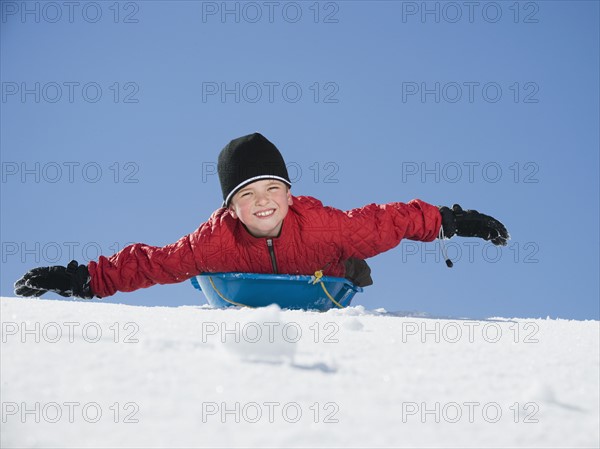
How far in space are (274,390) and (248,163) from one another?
227cm

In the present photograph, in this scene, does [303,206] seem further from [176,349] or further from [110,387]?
[110,387]

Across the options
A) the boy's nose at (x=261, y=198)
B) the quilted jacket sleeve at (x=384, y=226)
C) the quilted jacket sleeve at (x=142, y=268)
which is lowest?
the quilted jacket sleeve at (x=142, y=268)

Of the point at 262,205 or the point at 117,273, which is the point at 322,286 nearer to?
the point at 262,205

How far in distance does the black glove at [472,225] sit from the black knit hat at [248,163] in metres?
0.88

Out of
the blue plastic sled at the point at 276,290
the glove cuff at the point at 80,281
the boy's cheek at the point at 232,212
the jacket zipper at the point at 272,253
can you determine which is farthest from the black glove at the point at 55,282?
the jacket zipper at the point at 272,253

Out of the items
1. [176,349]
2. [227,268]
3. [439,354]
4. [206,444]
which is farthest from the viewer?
[227,268]

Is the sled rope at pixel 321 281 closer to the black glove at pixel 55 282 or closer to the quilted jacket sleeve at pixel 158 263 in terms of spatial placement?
the quilted jacket sleeve at pixel 158 263

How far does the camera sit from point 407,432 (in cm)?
87

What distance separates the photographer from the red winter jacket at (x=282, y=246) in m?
3.25

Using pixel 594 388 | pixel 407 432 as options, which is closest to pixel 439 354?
pixel 594 388

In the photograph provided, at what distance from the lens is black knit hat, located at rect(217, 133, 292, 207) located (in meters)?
3.15

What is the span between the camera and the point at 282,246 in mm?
3242

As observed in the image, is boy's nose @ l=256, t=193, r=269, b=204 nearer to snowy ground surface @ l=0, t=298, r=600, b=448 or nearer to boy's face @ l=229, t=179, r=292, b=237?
boy's face @ l=229, t=179, r=292, b=237

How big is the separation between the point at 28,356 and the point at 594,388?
38.7 inches
